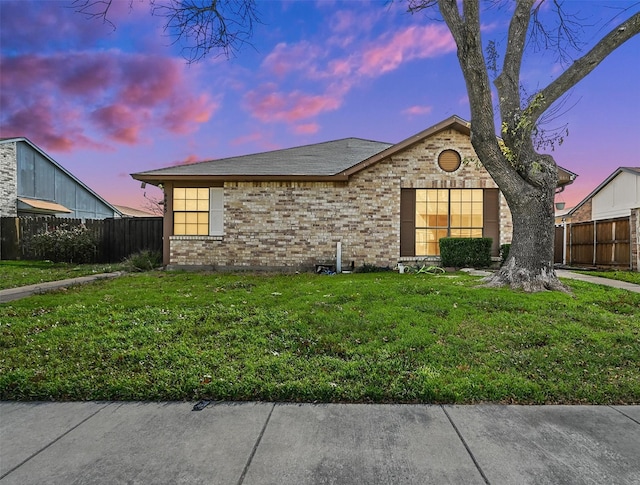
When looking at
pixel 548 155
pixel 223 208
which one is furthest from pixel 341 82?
pixel 548 155

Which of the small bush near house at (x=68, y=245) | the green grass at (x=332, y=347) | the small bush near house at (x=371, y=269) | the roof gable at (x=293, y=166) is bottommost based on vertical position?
the green grass at (x=332, y=347)

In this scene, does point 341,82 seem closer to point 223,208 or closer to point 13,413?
point 223,208

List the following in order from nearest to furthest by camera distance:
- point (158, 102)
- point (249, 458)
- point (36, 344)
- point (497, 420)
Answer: point (249, 458), point (497, 420), point (36, 344), point (158, 102)

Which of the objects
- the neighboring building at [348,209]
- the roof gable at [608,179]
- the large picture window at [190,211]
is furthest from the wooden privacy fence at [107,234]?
the roof gable at [608,179]

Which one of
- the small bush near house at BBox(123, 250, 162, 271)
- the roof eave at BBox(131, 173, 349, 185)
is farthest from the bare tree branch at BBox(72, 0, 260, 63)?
the small bush near house at BBox(123, 250, 162, 271)

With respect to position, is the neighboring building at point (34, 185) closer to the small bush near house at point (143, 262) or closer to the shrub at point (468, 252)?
the small bush near house at point (143, 262)

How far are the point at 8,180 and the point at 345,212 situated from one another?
1931 cm

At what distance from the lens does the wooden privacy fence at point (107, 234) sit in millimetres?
14039

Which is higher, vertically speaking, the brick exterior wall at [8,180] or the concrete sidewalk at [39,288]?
the brick exterior wall at [8,180]

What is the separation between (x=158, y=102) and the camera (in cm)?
1279

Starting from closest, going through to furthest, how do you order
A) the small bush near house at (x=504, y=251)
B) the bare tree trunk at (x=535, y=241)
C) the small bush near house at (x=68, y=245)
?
the bare tree trunk at (x=535, y=241) < the small bush near house at (x=504, y=251) < the small bush near house at (x=68, y=245)

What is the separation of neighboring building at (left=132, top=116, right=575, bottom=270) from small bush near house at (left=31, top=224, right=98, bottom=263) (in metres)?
4.72

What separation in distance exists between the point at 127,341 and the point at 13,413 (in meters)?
1.35

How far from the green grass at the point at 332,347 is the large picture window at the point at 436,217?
16.7 feet
